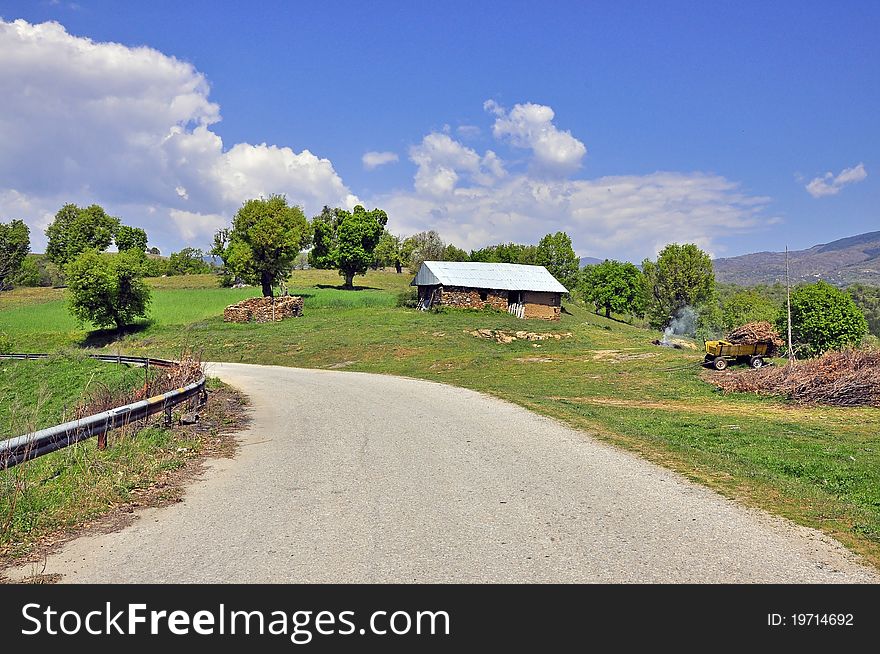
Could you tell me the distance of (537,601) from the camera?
5.00m

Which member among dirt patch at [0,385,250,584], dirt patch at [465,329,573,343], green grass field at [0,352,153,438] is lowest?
green grass field at [0,352,153,438]

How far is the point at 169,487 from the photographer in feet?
28.9

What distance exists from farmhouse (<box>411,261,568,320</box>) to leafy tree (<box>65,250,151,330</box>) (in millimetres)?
24767

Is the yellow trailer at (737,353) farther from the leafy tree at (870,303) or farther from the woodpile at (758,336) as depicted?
the leafy tree at (870,303)

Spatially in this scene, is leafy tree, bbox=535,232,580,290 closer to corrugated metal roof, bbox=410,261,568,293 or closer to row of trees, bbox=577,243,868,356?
row of trees, bbox=577,243,868,356

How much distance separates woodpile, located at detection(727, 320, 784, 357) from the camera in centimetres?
2911

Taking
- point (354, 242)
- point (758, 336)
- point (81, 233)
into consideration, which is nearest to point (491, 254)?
point (354, 242)

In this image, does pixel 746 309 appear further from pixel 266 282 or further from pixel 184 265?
pixel 184 265

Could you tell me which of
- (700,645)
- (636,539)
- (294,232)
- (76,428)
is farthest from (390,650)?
(294,232)

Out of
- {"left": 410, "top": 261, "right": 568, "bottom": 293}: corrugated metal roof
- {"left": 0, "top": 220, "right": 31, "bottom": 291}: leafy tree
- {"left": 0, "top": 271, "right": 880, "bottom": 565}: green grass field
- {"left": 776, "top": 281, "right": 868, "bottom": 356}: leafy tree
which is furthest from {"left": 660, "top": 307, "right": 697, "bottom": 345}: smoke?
{"left": 0, "top": 220, "right": 31, "bottom": 291}: leafy tree

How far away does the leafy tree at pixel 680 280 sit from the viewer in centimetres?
7794

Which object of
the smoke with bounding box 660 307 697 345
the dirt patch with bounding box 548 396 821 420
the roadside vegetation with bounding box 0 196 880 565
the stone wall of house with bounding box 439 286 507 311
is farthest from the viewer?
the smoke with bounding box 660 307 697 345

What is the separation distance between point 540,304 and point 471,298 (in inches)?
257

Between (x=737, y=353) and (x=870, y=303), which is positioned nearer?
(x=737, y=353)
